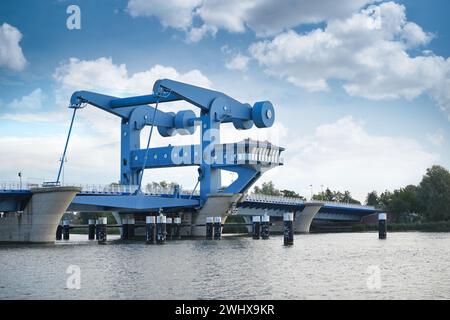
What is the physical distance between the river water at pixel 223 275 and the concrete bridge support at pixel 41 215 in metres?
11.0

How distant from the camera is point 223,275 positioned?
123 feet

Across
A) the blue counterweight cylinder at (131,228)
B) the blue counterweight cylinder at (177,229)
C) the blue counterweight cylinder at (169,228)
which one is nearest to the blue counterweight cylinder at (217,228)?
the blue counterweight cylinder at (177,229)

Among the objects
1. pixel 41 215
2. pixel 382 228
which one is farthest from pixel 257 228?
pixel 41 215

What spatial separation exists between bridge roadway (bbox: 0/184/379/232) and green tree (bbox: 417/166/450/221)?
12964mm

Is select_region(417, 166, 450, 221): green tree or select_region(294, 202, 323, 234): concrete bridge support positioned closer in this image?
select_region(294, 202, 323, 234): concrete bridge support

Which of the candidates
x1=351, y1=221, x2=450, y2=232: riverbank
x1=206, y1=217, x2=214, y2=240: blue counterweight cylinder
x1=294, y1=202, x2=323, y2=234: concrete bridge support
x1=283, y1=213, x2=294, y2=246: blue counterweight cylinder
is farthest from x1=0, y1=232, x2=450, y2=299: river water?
x1=351, y1=221, x2=450, y2=232: riverbank

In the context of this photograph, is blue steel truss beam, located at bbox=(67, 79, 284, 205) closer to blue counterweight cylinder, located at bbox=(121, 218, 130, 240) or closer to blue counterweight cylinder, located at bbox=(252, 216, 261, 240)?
blue counterweight cylinder, located at bbox=(252, 216, 261, 240)

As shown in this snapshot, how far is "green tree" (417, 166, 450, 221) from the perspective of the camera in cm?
11806

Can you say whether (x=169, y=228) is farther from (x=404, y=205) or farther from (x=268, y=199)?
(x=404, y=205)

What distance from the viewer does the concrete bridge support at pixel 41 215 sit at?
64.6m

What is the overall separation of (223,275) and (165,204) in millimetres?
44509
